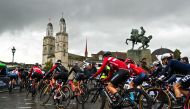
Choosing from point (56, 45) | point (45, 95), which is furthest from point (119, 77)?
point (56, 45)

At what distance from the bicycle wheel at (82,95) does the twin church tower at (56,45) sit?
5424 inches

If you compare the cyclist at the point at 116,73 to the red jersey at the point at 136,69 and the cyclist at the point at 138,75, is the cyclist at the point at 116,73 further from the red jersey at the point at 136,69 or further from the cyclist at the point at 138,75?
the red jersey at the point at 136,69

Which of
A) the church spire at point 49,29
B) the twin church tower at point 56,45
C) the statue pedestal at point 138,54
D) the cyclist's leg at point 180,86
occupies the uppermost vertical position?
the church spire at point 49,29

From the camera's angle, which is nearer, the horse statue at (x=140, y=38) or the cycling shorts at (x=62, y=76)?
the cycling shorts at (x=62, y=76)

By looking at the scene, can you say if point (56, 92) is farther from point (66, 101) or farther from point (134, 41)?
point (134, 41)

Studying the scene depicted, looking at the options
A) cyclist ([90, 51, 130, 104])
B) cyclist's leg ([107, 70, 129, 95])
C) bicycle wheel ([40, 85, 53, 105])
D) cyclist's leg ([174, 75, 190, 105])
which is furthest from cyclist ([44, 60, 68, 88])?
cyclist's leg ([174, 75, 190, 105])

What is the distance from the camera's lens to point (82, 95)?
1172 centimetres

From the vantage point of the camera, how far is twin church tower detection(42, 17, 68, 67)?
6509 inches

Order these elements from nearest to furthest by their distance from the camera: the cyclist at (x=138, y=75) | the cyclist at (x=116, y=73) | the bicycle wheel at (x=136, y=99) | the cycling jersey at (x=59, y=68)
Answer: the bicycle wheel at (x=136, y=99), the cyclist at (x=116, y=73), the cyclist at (x=138, y=75), the cycling jersey at (x=59, y=68)

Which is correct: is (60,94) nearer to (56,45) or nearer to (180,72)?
(180,72)

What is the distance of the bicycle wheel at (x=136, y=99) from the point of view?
9.02 m

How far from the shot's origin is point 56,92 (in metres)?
12.6

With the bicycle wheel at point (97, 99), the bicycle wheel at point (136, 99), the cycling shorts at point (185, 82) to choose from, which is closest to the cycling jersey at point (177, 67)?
the cycling shorts at point (185, 82)

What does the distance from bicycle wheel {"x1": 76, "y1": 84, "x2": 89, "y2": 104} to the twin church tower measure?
13777cm
